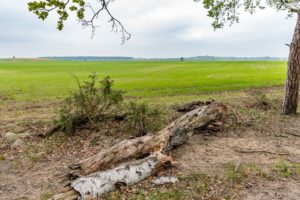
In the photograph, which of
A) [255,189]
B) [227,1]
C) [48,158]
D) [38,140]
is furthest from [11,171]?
[227,1]

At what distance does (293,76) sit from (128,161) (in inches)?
319

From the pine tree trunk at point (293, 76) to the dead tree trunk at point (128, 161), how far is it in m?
5.15

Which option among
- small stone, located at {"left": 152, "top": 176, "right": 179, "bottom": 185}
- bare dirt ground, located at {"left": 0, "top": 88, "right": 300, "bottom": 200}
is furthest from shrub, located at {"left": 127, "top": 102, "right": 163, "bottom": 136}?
small stone, located at {"left": 152, "top": 176, "right": 179, "bottom": 185}

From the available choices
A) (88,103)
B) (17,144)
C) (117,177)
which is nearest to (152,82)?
(88,103)

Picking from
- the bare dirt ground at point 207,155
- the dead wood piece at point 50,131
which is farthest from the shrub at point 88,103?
the bare dirt ground at point 207,155

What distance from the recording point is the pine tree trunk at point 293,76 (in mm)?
12117

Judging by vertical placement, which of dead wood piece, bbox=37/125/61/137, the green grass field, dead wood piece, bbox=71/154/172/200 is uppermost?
dead wood piece, bbox=71/154/172/200

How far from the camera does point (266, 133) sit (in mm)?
10211

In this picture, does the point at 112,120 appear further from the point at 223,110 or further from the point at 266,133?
the point at 266,133

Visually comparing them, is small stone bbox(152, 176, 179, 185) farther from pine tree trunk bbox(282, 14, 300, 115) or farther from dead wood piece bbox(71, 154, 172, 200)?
pine tree trunk bbox(282, 14, 300, 115)

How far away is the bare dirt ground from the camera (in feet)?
22.0

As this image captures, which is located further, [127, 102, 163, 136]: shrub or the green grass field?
the green grass field

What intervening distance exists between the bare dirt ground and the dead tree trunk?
32cm

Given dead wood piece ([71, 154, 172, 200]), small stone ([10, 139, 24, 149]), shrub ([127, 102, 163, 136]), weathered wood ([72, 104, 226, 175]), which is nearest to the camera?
dead wood piece ([71, 154, 172, 200])
